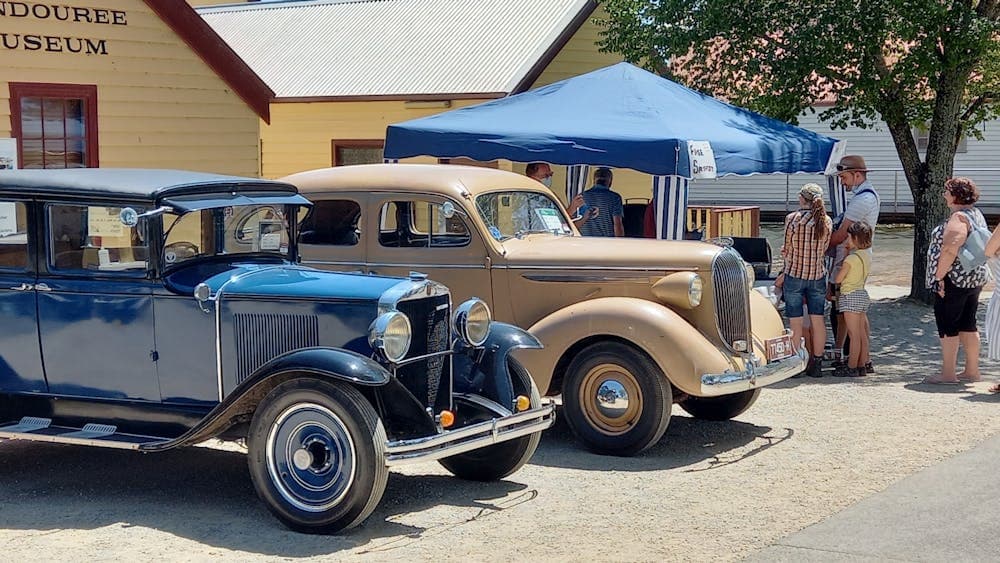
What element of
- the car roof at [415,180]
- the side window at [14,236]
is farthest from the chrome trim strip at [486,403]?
the side window at [14,236]

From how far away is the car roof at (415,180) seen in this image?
8.49m

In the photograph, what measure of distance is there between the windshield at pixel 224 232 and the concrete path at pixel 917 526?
327 cm

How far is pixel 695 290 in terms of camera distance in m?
→ 7.98

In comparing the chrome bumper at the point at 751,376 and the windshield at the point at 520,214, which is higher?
the windshield at the point at 520,214

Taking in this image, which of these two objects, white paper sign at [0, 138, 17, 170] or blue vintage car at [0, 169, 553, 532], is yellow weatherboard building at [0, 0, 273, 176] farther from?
blue vintage car at [0, 169, 553, 532]

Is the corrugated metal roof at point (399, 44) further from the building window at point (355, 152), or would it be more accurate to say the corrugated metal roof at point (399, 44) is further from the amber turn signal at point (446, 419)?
the amber turn signal at point (446, 419)

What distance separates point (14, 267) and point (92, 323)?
0.63m

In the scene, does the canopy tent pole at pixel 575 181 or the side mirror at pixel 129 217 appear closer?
the side mirror at pixel 129 217

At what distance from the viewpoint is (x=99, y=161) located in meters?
12.6

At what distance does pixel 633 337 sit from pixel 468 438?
1.76 m

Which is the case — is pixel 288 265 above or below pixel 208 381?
above

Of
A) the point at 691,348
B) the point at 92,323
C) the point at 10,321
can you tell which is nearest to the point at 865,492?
the point at 691,348

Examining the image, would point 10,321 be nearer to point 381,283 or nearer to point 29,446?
point 29,446

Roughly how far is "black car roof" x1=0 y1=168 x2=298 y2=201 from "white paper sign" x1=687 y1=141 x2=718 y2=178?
192 inches
